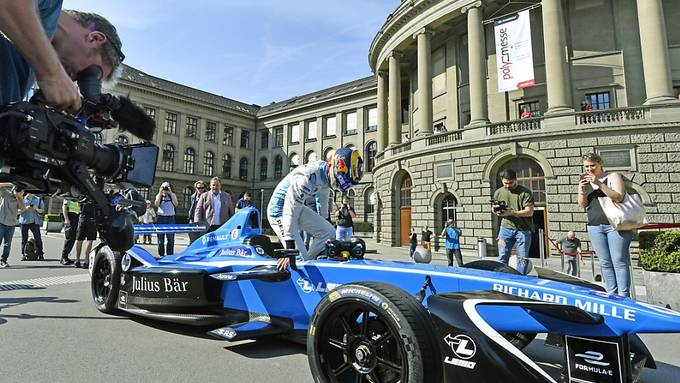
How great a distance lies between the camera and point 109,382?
2488mm

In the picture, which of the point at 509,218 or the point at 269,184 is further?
the point at 269,184

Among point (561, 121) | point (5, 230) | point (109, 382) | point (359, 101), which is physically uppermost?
point (359, 101)

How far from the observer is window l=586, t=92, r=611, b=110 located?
20777 millimetres

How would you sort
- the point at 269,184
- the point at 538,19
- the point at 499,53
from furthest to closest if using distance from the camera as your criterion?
1. the point at 269,184
2. the point at 538,19
3. the point at 499,53

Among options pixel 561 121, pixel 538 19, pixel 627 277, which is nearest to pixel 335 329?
pixel 627 277

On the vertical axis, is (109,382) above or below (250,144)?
Result: below

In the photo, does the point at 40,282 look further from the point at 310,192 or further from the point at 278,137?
the point at 278,137

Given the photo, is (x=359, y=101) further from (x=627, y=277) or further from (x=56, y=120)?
(x=56, y=120)

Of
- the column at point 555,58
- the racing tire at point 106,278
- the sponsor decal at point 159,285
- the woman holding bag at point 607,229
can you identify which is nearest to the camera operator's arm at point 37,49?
the sponsor decal at point 159,285

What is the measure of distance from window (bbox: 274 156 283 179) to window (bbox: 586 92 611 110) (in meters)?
43.9

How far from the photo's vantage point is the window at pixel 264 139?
60.8 metres

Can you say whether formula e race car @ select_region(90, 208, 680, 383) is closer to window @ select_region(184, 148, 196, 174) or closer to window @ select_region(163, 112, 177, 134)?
window @ select_region(163, 112, 177, 134)

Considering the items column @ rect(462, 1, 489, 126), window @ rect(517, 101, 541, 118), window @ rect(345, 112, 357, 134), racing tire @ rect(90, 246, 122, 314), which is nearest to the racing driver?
racing tire @ rect(90, 246, 122, 314)

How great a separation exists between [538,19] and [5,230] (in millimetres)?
26497
